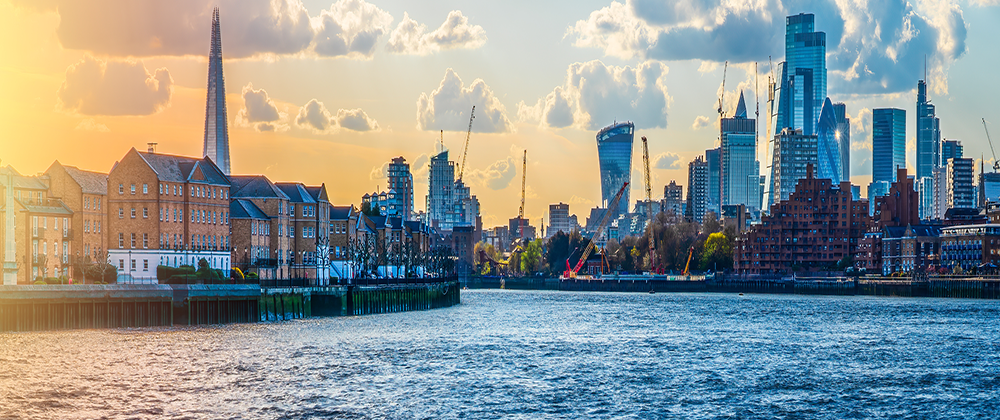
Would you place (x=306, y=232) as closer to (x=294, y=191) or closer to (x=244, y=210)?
(x=294, y=191)

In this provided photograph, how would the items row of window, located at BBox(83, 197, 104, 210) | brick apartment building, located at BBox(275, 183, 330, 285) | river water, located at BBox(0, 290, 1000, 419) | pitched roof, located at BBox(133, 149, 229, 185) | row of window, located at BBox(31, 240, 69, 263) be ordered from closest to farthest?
river water, located at BBox(0, 290, 1000, 419)
row of window, located at BBox(31, 240, 69, 263)
row of window, located at BBox(83, 197, 104, 210)
pitched roof, located at BBox(133, 149, 229, 185)
brick apartment building, located at BBox(275, 183, 330, 285)

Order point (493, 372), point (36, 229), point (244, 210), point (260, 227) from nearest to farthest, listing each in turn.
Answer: point (493, 372)
point (36, 229)
point (244, 210)
point (260, 227)

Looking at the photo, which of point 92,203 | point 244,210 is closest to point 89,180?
point 92,203

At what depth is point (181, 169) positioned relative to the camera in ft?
399

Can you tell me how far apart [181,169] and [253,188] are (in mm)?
13424

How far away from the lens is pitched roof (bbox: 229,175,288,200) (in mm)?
133625

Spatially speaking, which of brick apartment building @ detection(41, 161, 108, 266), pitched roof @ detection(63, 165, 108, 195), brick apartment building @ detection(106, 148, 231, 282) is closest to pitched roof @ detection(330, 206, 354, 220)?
brick apartment building @ detection(106, 148, 231, 282)

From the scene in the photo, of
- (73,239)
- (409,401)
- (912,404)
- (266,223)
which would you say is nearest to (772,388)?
(912,404)

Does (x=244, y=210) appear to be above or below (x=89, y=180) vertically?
below

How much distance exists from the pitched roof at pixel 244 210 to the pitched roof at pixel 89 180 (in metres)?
15.5

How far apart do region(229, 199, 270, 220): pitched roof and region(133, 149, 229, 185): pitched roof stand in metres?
3.29

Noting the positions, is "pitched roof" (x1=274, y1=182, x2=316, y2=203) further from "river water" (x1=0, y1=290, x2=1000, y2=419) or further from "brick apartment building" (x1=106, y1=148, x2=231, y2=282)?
"river water" (x1=0, y1=290, x2=1000, y2=419)

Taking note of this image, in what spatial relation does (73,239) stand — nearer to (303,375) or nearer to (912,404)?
(303,375)

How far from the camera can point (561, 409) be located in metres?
53.8
